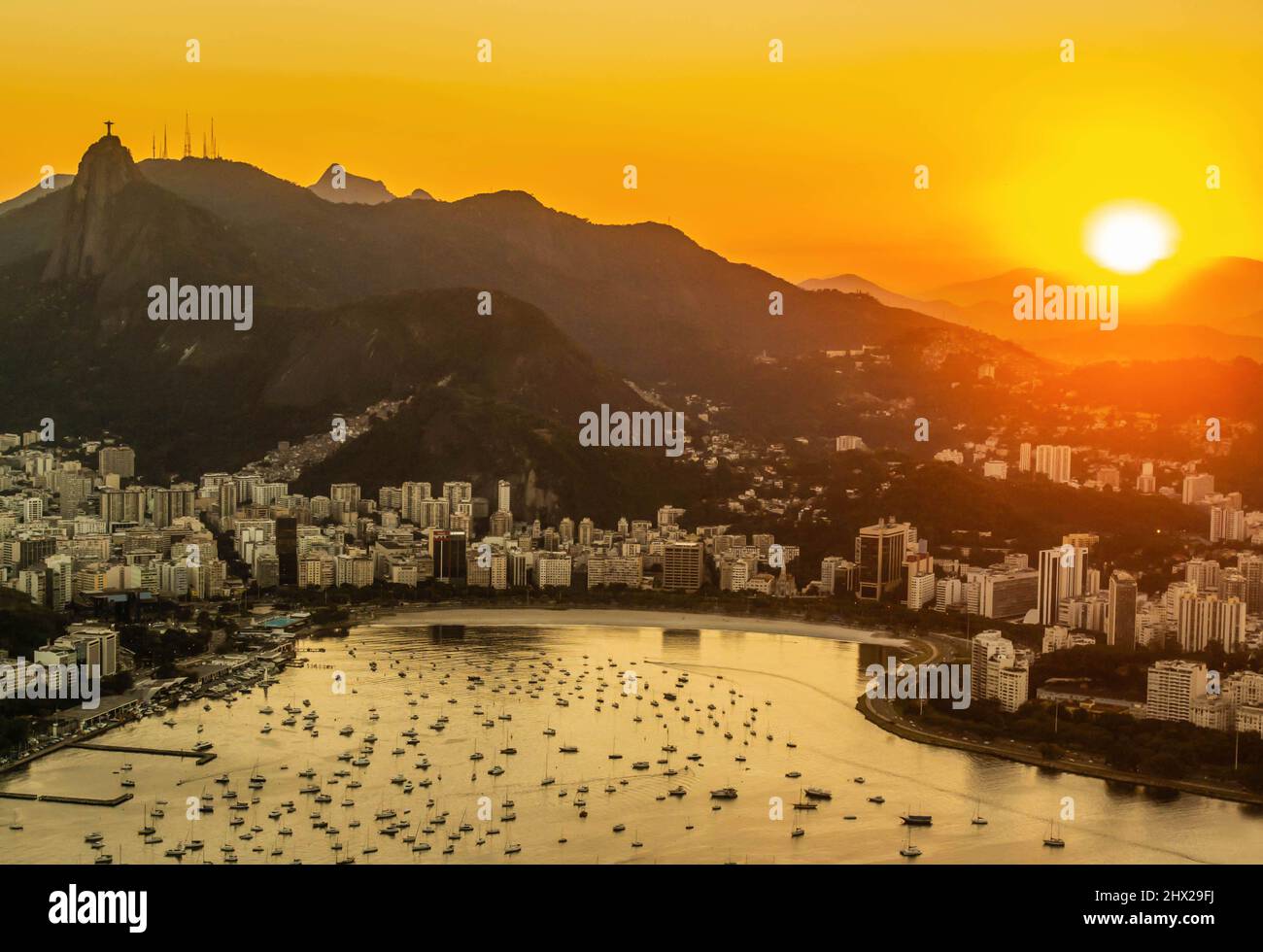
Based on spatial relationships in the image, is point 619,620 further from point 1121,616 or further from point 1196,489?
point 1196,489

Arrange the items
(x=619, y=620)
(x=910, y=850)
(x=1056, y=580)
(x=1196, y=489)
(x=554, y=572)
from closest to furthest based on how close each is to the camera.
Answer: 1. (x=910, y=850)
2. (x=1056, y=580)
3. (x=619, y=620)
4. (x=554, y=572)
5. (x=1196, y=489)

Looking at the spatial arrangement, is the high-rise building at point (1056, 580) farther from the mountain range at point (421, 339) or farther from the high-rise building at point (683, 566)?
the mountain range at point (421, 339)

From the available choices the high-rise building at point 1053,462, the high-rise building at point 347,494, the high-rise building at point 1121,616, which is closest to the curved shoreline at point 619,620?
the high-rise building at point 1121,616

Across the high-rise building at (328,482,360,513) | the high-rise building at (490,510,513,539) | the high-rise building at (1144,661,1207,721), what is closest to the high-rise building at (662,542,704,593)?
the high-rise building at (490,510,513,539)

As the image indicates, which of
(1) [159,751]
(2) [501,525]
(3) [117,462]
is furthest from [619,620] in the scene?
(3) [117,462]

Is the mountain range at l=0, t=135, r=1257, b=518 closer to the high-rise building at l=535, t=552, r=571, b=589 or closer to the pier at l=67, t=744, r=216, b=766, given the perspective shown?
the high-rise building at l=535, t=552, r=571, b=589

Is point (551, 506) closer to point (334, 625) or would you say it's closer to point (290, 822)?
point (334, 625)
